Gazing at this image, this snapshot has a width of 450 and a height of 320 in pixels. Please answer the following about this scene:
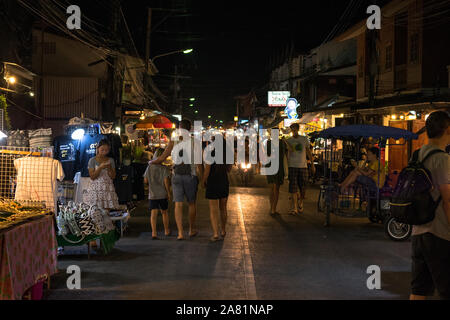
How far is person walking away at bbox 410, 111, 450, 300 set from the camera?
169 inches

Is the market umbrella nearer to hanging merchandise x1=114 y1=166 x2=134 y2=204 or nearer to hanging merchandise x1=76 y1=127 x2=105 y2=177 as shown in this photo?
hanging merchandise x1=114 y1=166 x2=134 y2=204

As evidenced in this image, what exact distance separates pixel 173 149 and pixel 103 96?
13112 millimetres

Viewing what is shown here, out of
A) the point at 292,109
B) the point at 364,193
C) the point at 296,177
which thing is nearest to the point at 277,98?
the point at 292,109

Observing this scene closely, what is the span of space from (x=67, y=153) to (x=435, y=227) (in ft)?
25.1

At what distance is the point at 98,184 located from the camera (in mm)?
8320

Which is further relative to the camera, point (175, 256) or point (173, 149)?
point (173, 149)

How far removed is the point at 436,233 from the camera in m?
4.39

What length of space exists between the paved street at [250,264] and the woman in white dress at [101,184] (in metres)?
0.85

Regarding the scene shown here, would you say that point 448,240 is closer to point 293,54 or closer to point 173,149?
point 173,149

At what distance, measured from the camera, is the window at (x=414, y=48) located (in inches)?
834

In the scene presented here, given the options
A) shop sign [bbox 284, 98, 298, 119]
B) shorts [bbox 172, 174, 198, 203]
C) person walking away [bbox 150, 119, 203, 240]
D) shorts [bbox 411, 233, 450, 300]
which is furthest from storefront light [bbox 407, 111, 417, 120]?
shorts [bbox 411, 233, 450, 300]

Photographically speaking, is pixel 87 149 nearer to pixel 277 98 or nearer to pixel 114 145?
pixel 114 145

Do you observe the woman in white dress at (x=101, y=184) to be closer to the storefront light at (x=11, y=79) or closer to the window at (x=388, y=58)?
the storefront light at (x=11, y=79)
